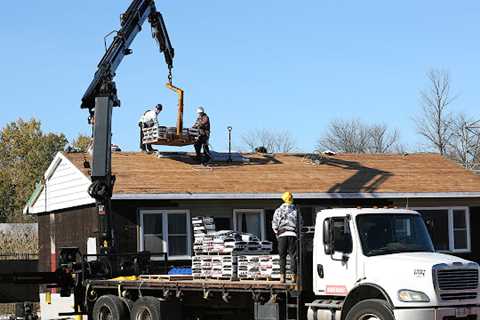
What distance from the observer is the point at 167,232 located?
27766 mm

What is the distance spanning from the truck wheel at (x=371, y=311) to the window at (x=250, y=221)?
44.3 feet

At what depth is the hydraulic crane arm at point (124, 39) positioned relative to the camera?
975 inches

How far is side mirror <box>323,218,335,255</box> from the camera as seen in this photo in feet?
52.7

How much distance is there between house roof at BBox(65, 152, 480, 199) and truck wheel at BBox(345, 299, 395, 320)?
12077mm

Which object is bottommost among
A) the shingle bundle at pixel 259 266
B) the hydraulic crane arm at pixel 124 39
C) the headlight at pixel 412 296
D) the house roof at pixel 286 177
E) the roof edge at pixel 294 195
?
the headlight at pixel 412 296

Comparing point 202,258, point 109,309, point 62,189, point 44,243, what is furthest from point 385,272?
point 44,243

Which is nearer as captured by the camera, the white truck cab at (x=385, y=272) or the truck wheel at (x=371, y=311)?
the white truck cab at (x=385, y=272)

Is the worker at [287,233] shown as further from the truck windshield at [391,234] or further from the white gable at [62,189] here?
the white gable at [62,189]

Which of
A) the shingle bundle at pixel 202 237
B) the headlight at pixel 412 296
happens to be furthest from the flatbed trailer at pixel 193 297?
the headlight at pixel 412 296

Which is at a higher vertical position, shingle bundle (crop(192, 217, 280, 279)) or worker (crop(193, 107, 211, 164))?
worker (crop(193, 107, 211, 164))

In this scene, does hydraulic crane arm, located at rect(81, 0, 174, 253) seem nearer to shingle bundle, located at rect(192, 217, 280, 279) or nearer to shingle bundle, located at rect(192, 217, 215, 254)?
shingle bundle, located at rect(192, 217, 215, 254)

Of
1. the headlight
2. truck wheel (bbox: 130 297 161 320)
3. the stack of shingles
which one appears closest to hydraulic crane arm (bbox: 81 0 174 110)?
the stack of shingles

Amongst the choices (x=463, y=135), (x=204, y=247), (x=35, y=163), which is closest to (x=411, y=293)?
(x=204, y=247)

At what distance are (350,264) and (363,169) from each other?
1696 centimetres
